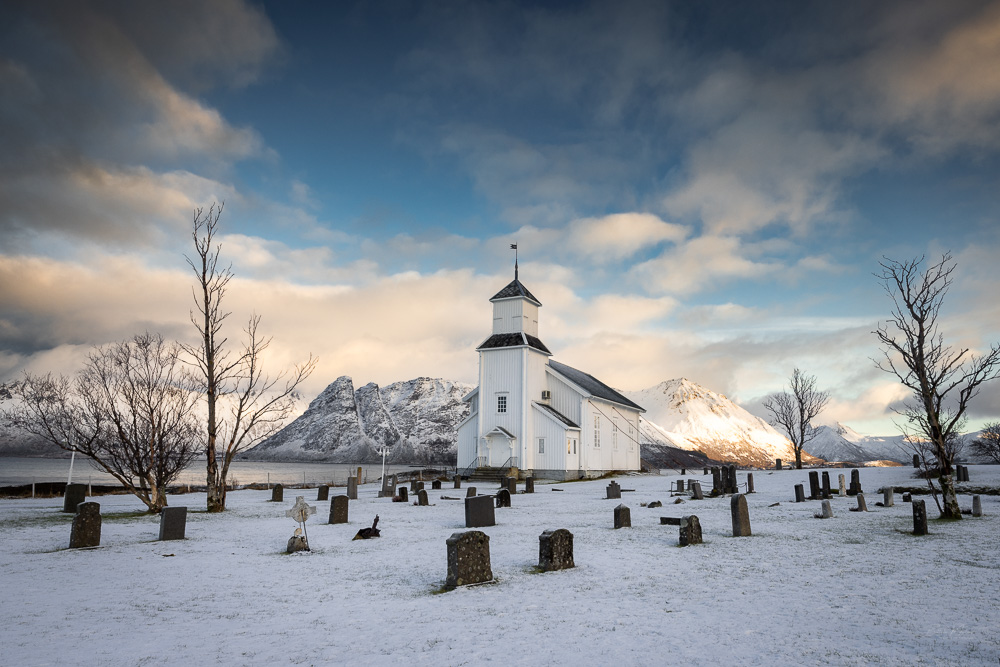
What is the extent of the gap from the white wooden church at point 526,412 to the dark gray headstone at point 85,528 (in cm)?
2789

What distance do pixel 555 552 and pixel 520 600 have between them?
1.95m

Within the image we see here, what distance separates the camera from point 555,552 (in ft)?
31.0

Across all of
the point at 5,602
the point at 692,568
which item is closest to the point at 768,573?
the point at 692,568

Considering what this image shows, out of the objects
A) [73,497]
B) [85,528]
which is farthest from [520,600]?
[73,497]

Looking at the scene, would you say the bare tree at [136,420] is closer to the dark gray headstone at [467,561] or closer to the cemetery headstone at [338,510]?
the cemetery headstone at [338,510]

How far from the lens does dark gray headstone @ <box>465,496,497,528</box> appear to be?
49.5 ft

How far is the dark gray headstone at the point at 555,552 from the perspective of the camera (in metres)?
9.43

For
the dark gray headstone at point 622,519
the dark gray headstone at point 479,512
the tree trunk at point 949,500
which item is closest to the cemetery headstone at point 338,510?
the dark gray headstone at point 479,512

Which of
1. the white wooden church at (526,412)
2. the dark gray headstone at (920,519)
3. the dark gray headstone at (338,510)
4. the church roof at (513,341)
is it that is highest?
the church roof at (513,341)

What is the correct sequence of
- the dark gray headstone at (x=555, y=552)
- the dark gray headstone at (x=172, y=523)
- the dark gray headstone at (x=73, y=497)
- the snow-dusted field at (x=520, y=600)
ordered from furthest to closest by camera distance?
the dark gray headstone at (x=73, y=497) → the dark gray headstone at (x=172, y=523) → the dark gray headstone at (x=555, y=552) → the snow-dusted field at (x=520, y=600)

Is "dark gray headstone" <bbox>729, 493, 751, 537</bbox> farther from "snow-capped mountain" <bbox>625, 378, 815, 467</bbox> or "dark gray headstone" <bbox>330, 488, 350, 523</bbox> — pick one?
"snow-capped mountain" <bbox>625, 378, 815, 467</bbox>

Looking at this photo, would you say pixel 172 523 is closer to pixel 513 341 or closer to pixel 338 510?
pixel 338 510

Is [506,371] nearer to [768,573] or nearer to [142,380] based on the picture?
[142,380]

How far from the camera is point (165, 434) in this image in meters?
19.4
